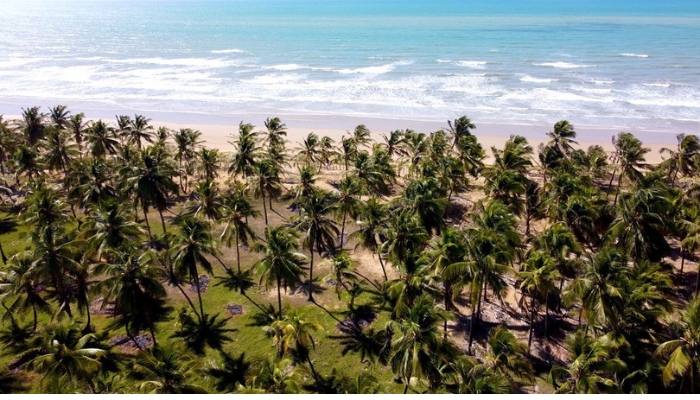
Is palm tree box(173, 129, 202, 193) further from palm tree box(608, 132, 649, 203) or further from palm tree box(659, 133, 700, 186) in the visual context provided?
palm tree box(659, 133, 700, 186)

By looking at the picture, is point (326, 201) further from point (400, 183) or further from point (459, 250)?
point (400, 183)

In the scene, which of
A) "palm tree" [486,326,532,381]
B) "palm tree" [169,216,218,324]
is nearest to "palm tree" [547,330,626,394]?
"palm tree" [486,326,532,381]

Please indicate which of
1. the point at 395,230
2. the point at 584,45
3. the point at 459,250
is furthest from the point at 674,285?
the point at 584,45

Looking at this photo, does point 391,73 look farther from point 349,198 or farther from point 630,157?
point 349,198

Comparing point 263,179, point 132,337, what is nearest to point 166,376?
point 132,337

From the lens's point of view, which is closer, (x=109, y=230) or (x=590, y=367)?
(x=590, y=367)

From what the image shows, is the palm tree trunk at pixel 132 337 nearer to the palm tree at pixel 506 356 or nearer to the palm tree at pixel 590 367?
the palm tree at pixel 506 356

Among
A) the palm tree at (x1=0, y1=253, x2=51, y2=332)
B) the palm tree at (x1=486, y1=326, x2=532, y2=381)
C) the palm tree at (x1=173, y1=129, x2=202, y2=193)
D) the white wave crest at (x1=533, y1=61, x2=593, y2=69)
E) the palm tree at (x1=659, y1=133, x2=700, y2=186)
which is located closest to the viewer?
the palm tree at (x1=486, y1=326, x2=532, y2=381)
